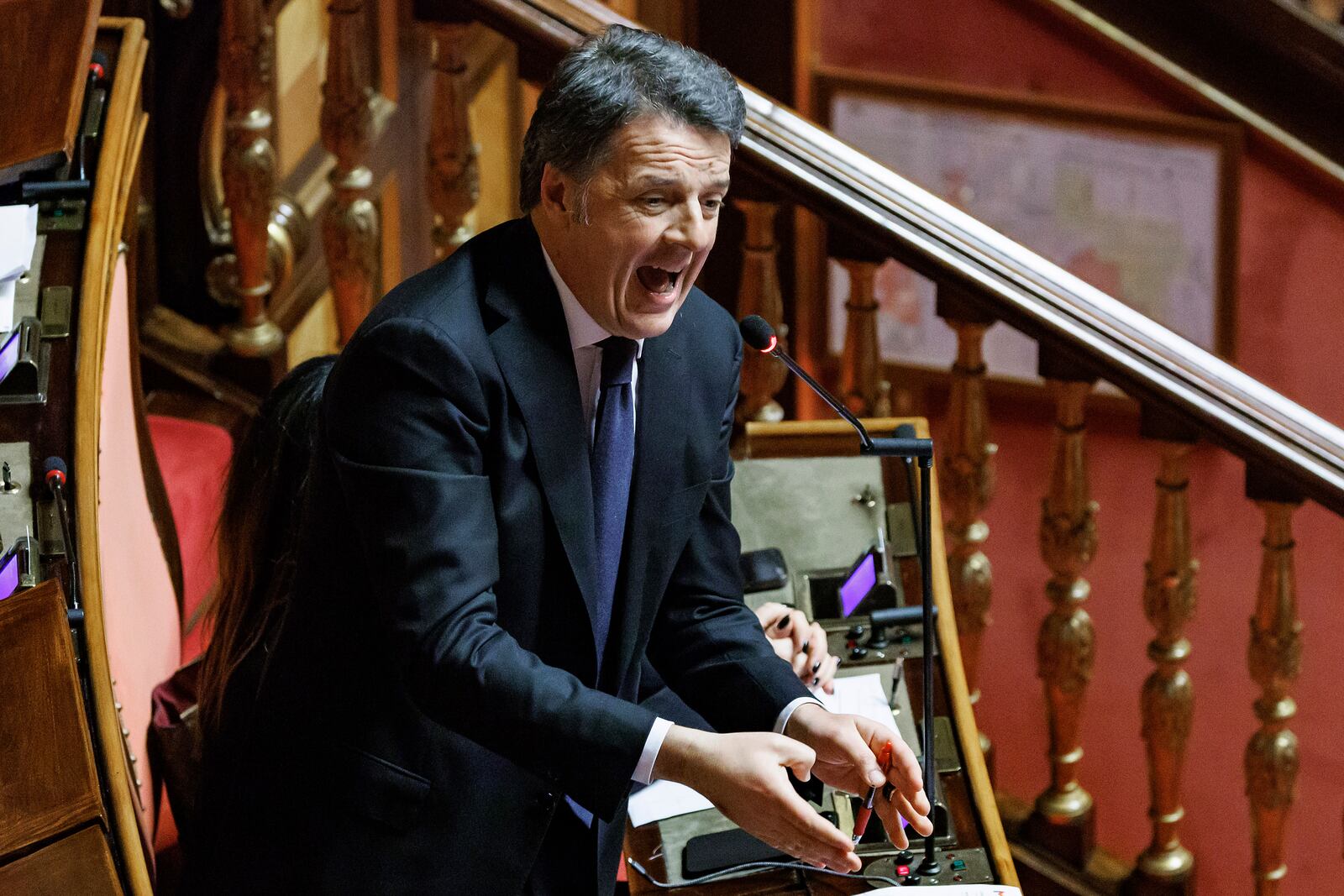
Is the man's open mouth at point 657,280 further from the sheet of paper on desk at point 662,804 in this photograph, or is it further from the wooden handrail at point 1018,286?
the wooden handrail at point 1018,286

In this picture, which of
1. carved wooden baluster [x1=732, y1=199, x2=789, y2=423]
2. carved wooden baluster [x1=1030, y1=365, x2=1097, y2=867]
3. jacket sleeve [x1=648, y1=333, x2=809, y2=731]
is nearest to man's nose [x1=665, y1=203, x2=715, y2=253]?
jacket sleeve [x1=648, y1=333, x2=809, y2=731]

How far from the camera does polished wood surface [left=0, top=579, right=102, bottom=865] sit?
5.38ft

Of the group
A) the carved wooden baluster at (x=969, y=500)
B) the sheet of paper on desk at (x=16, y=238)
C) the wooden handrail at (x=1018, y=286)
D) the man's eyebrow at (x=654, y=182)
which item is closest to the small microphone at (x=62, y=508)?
the sheet of paper on desk at (x=16, y=238)

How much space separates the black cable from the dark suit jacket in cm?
5

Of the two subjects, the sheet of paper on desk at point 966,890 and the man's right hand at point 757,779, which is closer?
the man's right hand at point 757,779

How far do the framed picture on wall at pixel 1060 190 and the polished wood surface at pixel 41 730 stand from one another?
8.01 ft

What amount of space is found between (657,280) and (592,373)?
0.53ft

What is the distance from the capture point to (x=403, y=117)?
3.46 metres

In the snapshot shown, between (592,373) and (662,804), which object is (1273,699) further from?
(592,373)

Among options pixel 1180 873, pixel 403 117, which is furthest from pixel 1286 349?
pixel 403 117

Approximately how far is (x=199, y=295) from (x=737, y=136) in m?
1.80

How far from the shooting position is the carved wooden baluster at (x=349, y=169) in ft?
9.31

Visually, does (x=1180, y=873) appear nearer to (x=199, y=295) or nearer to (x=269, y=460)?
(x=269, y=460)

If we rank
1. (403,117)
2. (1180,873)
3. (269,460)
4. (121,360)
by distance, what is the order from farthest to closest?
(403,117) → (1180,873) → (121,360) → (269,460)
